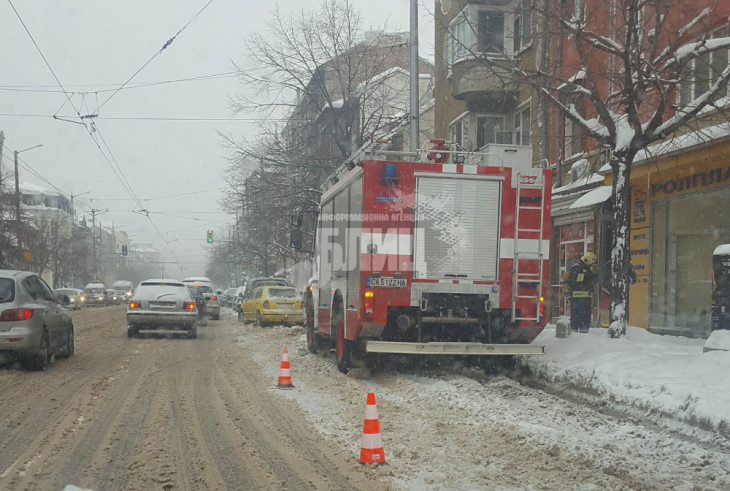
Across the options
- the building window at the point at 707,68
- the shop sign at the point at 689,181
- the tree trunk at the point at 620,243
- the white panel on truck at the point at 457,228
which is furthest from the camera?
the shop sign at the point at 689,181

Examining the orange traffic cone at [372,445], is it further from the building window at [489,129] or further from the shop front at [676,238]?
the building window at [489,129]

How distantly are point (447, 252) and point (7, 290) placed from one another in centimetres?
651

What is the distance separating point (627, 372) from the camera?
9.48m

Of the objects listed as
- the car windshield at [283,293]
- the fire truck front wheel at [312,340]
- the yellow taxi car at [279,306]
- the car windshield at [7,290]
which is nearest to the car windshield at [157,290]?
the yellow taxi car at [279,306]

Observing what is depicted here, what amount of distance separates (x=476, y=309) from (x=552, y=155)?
12.9 m

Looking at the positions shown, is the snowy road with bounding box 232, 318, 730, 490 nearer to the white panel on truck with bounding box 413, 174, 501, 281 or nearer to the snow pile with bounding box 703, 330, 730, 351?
the white panel on truck with bounding box 413, 174, 501, 281

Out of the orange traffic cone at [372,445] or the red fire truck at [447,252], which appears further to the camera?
the red fire truck at [447,252]

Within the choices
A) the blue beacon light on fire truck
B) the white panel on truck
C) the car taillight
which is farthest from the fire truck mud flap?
the car taillight

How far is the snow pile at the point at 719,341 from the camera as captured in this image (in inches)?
373

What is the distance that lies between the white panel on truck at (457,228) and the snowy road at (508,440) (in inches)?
60.2

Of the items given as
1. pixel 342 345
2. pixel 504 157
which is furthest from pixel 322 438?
pixel 504 157

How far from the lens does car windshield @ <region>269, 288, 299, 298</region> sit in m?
24.3

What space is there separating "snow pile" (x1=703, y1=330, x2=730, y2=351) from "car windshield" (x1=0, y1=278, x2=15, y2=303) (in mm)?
9746

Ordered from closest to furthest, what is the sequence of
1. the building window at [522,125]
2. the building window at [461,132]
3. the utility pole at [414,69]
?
the utility pole at [414,69] → the building window at [522,125] → the building window at [461,132]
